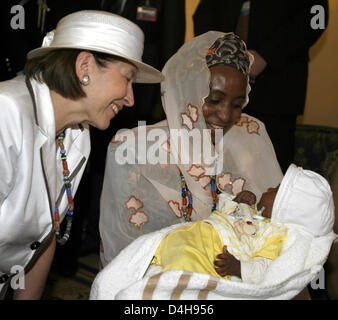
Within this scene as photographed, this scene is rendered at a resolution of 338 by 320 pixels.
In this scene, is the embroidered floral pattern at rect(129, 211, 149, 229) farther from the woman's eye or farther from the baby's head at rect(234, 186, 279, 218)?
the woman's eye

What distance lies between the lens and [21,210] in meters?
1.45

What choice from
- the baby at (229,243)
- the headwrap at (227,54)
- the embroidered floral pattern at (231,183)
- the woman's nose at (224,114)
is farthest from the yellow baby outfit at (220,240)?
the headwrap at (227,54)

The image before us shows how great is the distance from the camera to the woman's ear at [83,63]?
1481 mm

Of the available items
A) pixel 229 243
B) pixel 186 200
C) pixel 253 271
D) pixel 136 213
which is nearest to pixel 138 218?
pixel 136 213

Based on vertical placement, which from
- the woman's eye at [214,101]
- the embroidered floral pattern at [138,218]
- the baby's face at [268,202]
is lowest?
the embroidered floral pattern at [138,218]

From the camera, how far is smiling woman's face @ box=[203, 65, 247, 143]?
1.68 m

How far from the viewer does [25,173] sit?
55.6 inches

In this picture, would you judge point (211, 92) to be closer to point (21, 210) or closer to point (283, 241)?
point (283, 241)

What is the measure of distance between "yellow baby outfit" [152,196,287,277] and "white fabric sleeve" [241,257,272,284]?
56 millimetres

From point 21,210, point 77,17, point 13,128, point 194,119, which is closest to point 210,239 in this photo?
point 194,119

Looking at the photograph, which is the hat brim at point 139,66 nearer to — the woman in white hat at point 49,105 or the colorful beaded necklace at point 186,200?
the woman in white hat at point 49,105

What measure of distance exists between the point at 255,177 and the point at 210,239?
21.3 inches

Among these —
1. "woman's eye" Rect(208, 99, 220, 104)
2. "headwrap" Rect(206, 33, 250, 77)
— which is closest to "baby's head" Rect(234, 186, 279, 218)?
"woman's eye" Rect(208, 99, 220, 104)

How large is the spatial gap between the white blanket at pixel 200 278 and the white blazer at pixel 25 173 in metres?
0.37
